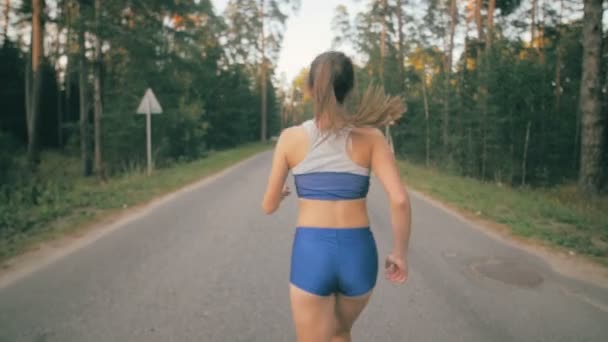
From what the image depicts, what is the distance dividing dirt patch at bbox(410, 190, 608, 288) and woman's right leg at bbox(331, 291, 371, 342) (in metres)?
4.41

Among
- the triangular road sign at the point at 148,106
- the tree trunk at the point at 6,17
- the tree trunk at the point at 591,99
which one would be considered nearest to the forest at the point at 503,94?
the tree trunk at the point at 591,99

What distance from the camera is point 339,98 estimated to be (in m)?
2.18

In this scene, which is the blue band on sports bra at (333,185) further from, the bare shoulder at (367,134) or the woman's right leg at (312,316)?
the woman's right leg at (312,316)

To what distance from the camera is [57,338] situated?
3.60m

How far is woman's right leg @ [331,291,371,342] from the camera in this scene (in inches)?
85.7

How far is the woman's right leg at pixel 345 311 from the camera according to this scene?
218 centimetres

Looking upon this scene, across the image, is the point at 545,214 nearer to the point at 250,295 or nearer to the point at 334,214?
the point at 250,295

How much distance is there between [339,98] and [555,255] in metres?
5.92

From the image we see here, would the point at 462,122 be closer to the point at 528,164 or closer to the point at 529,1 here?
the point at 528,164

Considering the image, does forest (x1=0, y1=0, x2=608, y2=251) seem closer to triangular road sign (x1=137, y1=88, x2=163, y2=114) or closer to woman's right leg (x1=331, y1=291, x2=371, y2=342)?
triangular road sign (x1=137, y1=88, x2=163, y2=114)

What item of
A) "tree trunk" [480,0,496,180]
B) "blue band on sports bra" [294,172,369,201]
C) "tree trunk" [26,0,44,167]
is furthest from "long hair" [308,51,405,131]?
"tree trunk" [26,0,44,167]

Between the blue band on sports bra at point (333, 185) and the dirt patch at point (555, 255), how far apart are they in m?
4.65

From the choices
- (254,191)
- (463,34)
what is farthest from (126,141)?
(463,34)

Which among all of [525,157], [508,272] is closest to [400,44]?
[525,157]
